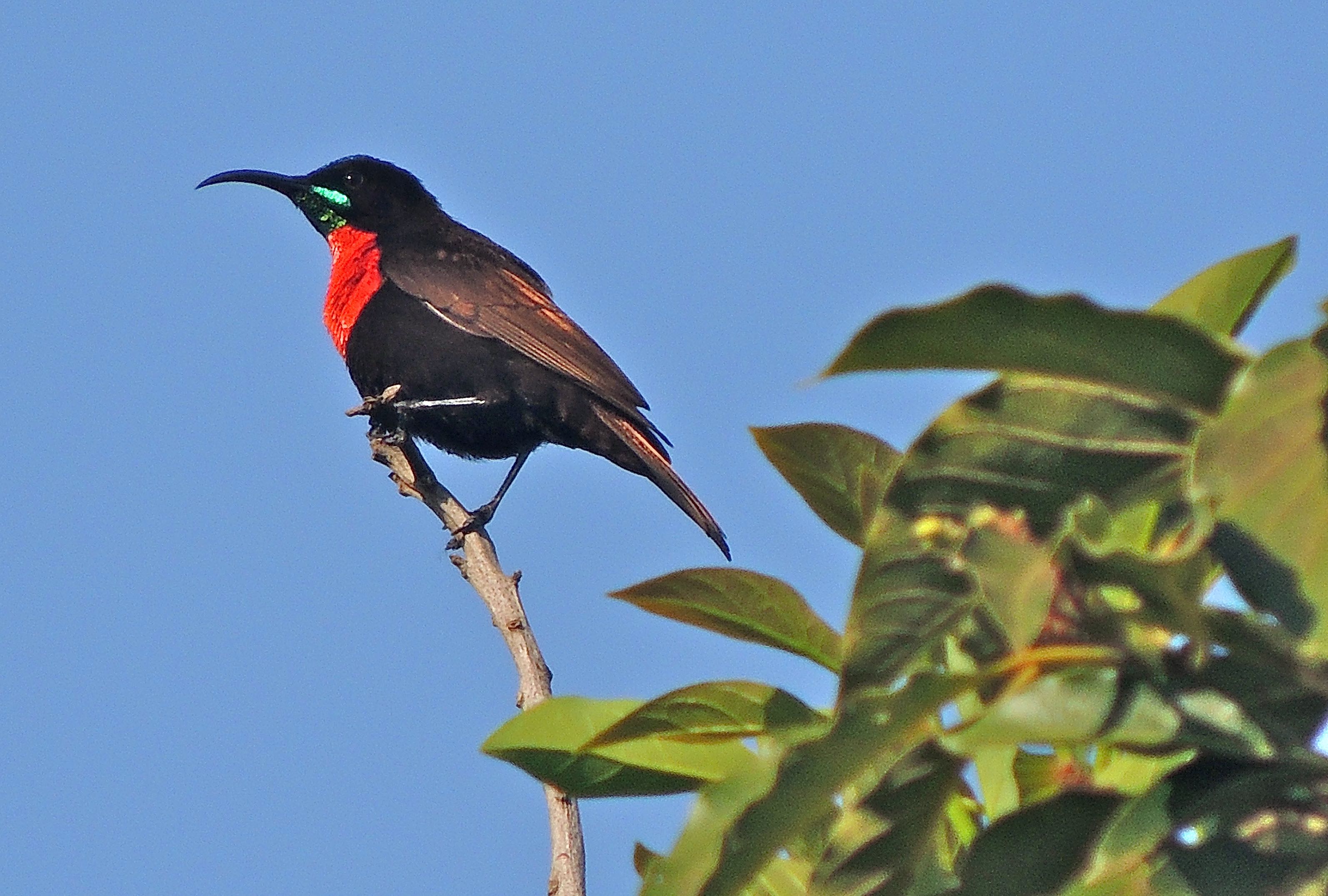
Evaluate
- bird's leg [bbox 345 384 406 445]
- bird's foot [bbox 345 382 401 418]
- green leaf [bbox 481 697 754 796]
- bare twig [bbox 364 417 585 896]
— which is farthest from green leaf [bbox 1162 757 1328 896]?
bird's foot [bbox 345 382 401 418]

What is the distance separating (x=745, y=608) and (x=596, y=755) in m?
0.23

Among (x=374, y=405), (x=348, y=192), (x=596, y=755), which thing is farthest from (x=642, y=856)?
(x=348, y=192)

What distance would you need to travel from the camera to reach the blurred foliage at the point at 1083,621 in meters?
0.95

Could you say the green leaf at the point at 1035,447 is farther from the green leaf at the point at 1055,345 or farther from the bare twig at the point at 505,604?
the bare twig at the point at 505,604

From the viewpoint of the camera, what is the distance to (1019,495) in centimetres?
106

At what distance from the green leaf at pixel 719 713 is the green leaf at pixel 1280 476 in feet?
1.96

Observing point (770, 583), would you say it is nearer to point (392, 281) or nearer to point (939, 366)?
point (939, 366)

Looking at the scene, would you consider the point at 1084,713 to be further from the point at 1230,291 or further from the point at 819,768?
the point at 1230,291

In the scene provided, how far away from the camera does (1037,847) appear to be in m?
1.19

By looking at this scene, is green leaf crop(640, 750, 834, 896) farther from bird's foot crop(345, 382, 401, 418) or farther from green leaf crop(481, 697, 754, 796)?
bird's foot crop(345, 382, 401, 418)

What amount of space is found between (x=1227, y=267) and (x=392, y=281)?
5898mm

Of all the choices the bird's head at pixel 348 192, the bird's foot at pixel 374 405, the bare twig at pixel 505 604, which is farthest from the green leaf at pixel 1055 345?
the bird's head at pixel 348 192

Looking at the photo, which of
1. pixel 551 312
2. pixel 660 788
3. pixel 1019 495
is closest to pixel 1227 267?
pixel 1019 495

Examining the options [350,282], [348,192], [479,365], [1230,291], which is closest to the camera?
[1230,291]
